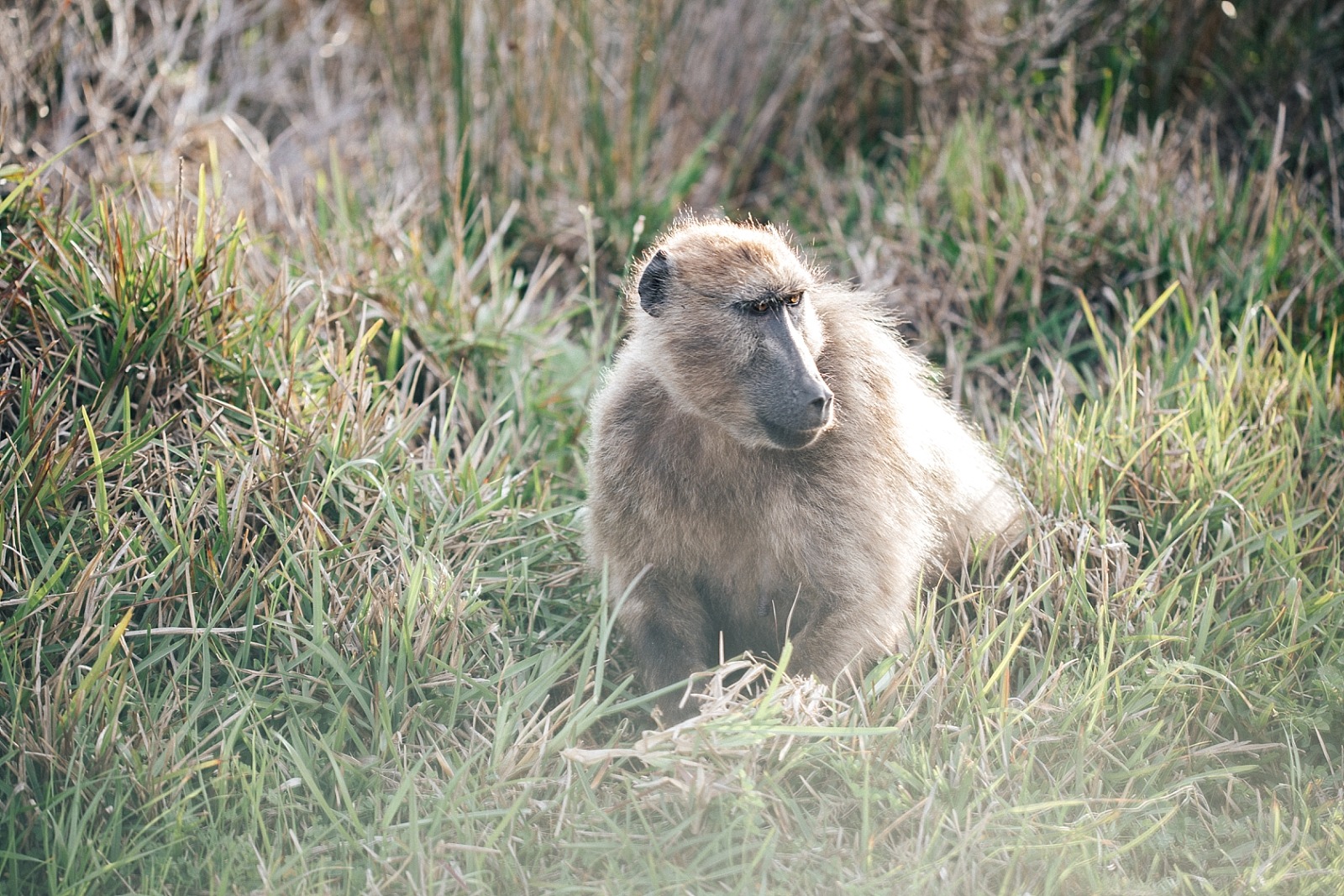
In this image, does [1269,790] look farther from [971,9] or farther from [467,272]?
[971,9]

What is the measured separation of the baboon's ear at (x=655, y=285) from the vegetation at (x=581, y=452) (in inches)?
23.4

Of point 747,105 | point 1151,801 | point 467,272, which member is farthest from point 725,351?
point 747,105

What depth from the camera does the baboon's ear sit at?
9.09ft

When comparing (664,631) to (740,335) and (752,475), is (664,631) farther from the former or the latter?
(740,335)

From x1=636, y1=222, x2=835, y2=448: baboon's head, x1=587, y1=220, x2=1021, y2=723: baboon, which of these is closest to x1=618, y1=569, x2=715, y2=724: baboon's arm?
x1=587, y1=220, x2=1021, y2=723: baboon

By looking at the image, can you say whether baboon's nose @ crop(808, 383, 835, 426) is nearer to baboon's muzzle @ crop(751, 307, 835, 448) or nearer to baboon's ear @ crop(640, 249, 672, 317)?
baboon's muzzle @ crop(751, 307, 835, 448)

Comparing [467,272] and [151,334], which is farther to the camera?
[467,272]

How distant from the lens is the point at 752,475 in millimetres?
2723

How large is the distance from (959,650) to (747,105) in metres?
3.16

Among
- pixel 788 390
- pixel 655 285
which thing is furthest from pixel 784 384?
pixel 655 285

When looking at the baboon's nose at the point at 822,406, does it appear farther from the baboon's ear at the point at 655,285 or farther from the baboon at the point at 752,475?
the baboon's ear at the point at 655,285

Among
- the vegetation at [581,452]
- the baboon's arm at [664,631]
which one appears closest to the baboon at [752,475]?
the baboon's arm at [664,631]

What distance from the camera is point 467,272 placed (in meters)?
4.20

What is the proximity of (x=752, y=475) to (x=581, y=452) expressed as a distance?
1139mm
